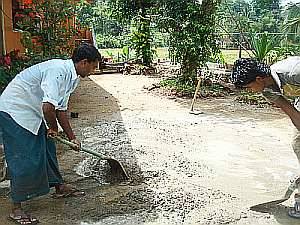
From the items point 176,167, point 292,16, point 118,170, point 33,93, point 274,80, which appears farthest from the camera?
point 292,16

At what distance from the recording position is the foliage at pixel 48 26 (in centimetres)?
742

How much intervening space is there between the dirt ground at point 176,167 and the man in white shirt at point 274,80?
1.00 metres

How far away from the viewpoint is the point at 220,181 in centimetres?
446

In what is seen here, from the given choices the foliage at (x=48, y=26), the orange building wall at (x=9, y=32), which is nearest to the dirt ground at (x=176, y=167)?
the foliage at (x=48, y=26)

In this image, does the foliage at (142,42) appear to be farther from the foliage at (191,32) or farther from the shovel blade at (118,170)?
the shovel blade at (118,170)

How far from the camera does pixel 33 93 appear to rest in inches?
131

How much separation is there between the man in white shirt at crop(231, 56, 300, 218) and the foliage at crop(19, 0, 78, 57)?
4.88 metres

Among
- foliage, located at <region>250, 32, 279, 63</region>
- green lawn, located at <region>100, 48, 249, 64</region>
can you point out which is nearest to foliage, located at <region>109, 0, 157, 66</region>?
green lawn, located at <region>100, 48, 249, 64</region>

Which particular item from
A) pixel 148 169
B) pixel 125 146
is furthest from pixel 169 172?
pixel 125 146

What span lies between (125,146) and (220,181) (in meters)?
1.64

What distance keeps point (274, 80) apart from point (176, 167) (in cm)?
210

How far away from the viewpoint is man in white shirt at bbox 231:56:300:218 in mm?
2928

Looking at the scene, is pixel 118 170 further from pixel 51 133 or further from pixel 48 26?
pixel 48 26

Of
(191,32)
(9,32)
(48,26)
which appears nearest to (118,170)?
(48,26)
